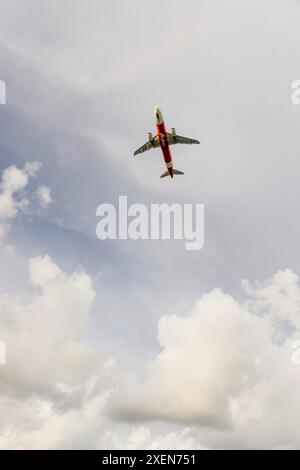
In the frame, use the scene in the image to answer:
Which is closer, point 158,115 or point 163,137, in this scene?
point 158,115

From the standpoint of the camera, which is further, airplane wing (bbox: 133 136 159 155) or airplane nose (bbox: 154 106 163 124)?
airplane wing (bbox: 133 136 159 155)

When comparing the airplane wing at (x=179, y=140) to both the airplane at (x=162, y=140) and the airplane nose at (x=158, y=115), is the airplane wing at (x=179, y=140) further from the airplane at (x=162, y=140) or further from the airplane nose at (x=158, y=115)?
the airplane nose at (x=158, y=115)

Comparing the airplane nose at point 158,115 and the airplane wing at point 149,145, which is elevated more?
the airplane nose at point 158,115

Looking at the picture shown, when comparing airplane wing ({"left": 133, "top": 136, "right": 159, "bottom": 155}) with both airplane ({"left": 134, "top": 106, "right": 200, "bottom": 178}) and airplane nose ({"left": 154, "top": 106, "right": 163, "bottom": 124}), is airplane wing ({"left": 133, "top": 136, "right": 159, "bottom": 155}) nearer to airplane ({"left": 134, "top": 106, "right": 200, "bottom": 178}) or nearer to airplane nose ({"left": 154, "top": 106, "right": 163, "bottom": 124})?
airplane ({"left": 134, "top": 106, "right": 200, "bottom": 178})

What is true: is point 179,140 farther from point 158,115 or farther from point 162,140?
point 158,115

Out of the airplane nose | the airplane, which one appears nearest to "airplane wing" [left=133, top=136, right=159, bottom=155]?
the airplane

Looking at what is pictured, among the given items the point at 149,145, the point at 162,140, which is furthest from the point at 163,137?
the point at 149,145

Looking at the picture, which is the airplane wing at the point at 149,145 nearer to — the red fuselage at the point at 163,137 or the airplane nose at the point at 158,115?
the red fuselage at the point at 163,137

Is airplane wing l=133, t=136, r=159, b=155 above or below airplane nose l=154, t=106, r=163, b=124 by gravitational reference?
below

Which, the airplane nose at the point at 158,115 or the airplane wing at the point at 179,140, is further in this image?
the airplane wing at the point at 179,140

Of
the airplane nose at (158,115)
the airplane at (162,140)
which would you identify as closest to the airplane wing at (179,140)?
the airplane at (162,140)
